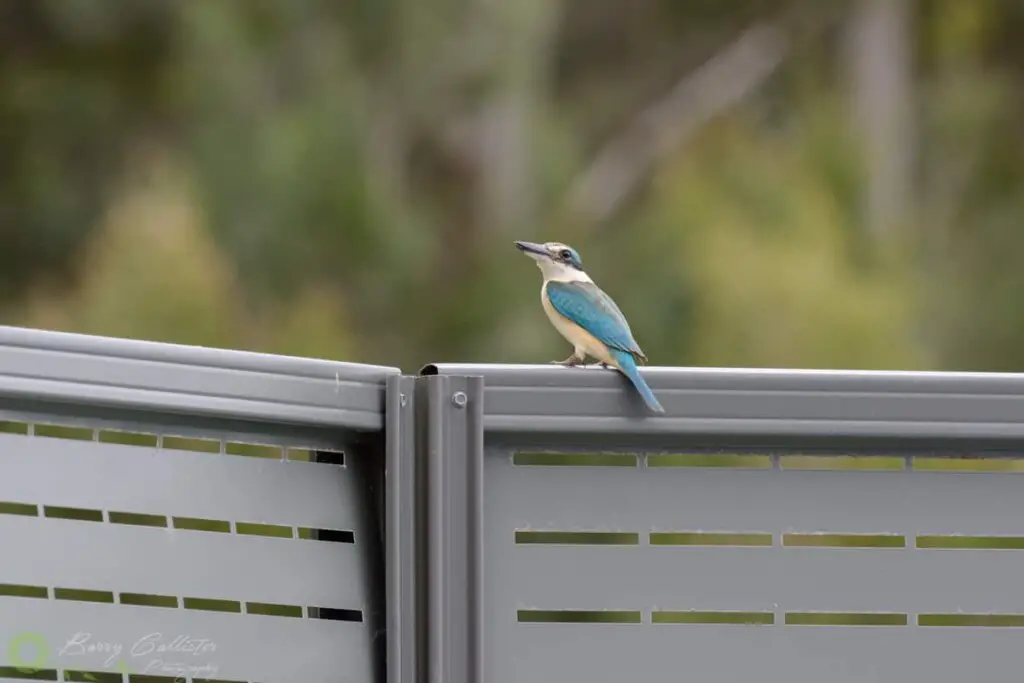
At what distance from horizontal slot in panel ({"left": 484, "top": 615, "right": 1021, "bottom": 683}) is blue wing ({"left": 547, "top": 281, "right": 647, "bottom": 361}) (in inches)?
36.9

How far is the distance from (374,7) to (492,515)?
9074mm

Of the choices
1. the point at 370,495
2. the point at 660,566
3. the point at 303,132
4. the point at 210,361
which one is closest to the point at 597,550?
the point at 660,566

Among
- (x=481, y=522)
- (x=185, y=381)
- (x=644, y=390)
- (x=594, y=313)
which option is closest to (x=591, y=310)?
(x=594, y=313)

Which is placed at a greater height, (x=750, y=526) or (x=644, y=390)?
(x=644, y=390)

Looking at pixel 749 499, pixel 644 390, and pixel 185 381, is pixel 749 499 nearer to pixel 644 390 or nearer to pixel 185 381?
pixel 644 390

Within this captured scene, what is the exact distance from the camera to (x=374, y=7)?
10.7 m

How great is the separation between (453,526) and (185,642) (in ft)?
1.12

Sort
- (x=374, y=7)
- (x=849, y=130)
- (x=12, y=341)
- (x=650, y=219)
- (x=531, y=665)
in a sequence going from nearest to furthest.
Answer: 1. (x=12, y=341)
2. (x=531, y=665)
3. (x=374, y=7)
4. (x=650, y=219)
5. (x=849, y=130)

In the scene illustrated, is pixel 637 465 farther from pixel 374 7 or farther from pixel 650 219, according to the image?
pixel 650 219

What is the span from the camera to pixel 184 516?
6.24ft

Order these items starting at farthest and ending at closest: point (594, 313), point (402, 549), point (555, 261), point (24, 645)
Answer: point (555, 261), point (594, 313), point (402, 549), point (24, 645)

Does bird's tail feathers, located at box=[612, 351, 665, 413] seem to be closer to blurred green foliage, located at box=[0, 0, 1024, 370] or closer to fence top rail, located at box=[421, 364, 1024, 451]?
fence top rail, located at box=[421, 364, 1024, 451]

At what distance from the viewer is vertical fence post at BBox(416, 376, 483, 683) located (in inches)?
77.1

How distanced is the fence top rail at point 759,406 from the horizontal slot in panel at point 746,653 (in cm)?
24
